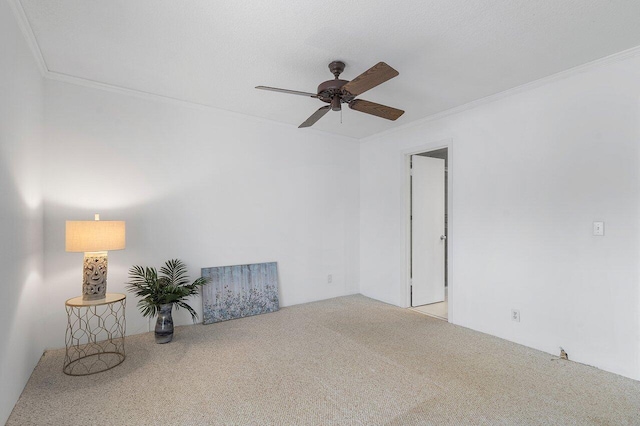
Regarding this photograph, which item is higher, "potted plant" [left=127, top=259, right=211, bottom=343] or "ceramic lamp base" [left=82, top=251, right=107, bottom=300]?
"ceramic lamp base" [left=82, top=251, right=107, bottom=300]

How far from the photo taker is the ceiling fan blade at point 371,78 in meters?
2.03

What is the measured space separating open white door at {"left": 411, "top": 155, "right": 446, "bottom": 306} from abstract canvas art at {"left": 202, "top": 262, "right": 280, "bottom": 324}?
75.8 inches

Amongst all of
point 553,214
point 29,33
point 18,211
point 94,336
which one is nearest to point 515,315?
point 553,214

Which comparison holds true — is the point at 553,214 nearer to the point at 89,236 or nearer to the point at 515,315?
the point at 515,315

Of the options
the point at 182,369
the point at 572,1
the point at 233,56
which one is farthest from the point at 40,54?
the point at 572,1

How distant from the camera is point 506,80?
299cm

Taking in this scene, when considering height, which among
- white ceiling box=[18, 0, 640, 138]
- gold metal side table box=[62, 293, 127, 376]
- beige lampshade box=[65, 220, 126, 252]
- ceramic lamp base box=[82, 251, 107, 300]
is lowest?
gold metal side table box=[62, 293, 127, 376]

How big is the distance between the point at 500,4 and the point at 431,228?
3118 millimetres

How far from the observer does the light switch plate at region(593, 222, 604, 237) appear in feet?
8.59

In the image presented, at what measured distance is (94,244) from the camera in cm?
259

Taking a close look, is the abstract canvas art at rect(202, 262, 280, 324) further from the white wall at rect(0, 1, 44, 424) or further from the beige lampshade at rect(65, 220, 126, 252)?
the white wall at rect(0, 1, 44, 424)

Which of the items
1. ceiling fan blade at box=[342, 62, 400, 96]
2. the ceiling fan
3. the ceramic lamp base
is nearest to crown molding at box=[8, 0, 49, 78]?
the ceiling fan

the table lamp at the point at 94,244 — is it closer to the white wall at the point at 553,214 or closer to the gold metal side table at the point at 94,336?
the gold metal side table at the point at 94,336

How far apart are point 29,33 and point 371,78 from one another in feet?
7.94
